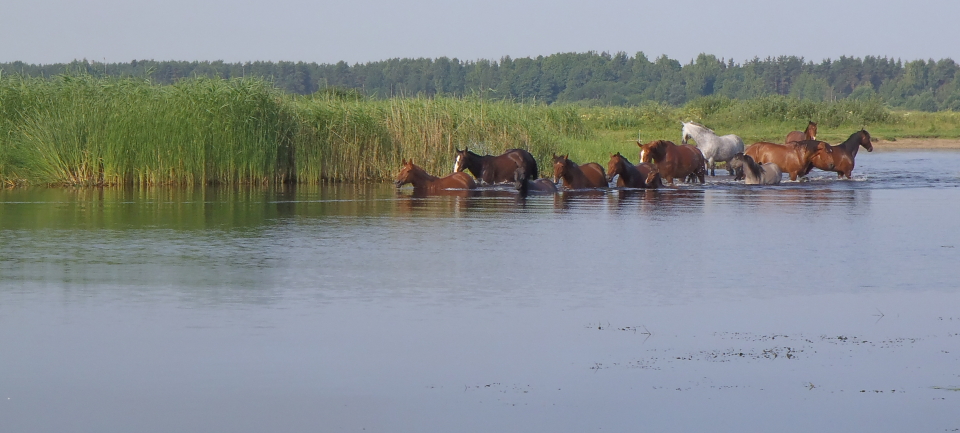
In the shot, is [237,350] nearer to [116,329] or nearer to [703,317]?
[116,329]

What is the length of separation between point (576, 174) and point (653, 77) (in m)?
140

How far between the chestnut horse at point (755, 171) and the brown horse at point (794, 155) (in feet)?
3.80

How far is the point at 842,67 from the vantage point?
17088cm

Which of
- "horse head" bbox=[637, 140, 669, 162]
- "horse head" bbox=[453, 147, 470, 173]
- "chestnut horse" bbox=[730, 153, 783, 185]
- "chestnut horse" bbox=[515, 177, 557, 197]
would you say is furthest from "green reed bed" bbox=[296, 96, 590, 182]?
"chestnut horse" bbox=[730, 153, 783, 185]

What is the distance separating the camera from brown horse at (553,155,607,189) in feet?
71.7

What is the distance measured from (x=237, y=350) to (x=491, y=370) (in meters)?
1.56

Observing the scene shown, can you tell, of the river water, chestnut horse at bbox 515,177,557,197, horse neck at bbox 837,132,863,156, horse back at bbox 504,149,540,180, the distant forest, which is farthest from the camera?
the distant forest

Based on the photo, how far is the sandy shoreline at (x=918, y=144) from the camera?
5073cm

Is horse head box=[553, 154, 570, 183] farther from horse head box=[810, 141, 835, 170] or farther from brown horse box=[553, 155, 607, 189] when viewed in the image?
horse head box=[810, 141, 835, 170]

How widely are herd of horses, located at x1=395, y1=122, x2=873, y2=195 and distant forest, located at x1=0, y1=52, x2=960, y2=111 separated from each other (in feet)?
289

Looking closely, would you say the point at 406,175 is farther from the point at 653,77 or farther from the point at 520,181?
the point at 653,77

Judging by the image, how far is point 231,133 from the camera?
23484 mm

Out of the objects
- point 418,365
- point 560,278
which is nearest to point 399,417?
point 418,365

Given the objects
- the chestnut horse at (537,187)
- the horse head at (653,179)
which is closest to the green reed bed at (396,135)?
the horse head at (653,179)
